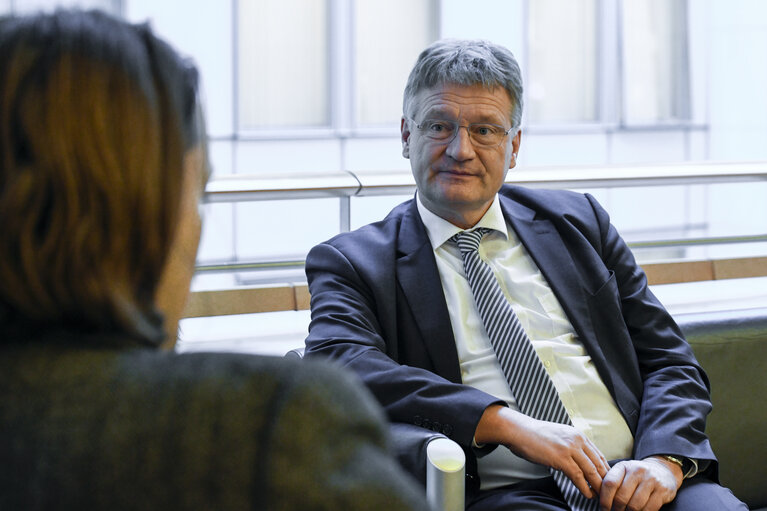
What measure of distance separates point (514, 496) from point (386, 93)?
7.52 metres

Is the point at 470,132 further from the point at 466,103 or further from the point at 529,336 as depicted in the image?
the point at 529,336

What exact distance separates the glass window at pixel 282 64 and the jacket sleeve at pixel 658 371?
6.52 metres

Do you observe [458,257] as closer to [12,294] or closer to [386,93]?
[12,294]

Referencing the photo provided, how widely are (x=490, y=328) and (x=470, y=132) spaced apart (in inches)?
22.2

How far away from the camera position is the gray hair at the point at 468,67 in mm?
2453

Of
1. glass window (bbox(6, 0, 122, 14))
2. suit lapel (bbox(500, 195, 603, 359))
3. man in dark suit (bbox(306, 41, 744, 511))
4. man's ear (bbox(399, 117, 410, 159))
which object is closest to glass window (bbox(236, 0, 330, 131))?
man's ear (bbox(399, 117, 410, 159))

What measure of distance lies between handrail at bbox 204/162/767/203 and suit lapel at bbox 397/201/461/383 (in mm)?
545

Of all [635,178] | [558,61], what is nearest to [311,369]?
[635,178]

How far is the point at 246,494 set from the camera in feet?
2.61

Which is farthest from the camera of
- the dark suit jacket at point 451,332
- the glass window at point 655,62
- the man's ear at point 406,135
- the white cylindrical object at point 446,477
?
the glass window at point 655,62

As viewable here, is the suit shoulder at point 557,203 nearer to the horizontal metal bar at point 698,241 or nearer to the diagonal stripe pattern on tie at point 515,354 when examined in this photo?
the diagonal stripe pattern on tie at point 515,354

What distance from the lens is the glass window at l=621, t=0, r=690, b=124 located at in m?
10.4

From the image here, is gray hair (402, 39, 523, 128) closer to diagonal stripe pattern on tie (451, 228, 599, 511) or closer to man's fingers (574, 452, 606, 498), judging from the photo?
diagonal stripe pattern on tie (451, 228, 599, 511)

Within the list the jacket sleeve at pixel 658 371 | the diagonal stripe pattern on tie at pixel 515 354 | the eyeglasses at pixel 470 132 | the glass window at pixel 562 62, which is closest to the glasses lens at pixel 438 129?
the eyeglasses at pixel 470 132
